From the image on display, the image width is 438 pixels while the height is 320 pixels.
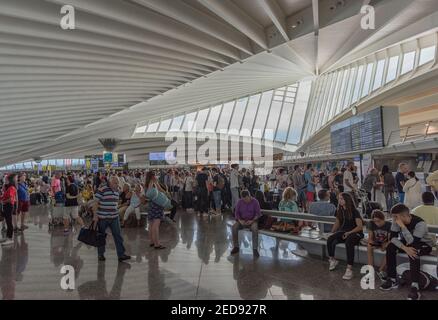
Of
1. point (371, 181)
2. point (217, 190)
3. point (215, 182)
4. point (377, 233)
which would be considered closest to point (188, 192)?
point (215, 182)

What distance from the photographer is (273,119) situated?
1446 inches

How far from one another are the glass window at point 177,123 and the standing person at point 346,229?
35.6 metres

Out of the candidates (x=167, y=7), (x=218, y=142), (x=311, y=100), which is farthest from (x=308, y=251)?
(x=218, y=142)

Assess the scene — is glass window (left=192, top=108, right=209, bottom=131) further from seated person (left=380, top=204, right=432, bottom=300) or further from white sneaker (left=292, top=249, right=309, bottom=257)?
seated person (left=380, top=204, right=432, bottom=300)

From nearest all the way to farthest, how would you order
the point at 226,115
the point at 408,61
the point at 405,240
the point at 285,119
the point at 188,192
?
1. the point at 405,240
2. the point at 188,192
3. the point at 408,61
4. the point at 285,119
5. the point at 226,115

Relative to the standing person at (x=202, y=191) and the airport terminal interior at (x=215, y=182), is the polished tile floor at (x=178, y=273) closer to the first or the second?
the airport terminal interior at (x=215, y=182)

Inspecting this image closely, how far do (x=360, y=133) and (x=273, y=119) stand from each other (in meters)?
24.0

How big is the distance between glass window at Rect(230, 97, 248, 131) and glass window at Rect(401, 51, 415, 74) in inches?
767

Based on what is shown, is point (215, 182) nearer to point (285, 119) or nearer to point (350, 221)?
→ point (350, 221)

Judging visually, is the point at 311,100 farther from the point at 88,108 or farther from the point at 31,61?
the point at 31,61

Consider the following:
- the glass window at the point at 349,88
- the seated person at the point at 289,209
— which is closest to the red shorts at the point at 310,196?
the seated person at the point at 289,209

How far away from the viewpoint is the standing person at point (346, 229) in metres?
5.18

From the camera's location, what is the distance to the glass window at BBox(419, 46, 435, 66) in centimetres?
1617

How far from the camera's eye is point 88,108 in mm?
16094
